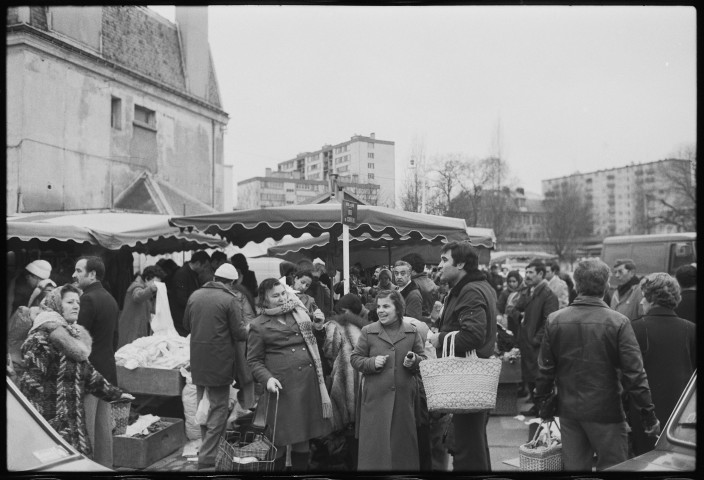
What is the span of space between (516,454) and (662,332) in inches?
97.2

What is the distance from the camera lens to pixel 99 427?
16.8ft

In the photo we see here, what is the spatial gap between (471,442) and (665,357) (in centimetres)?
171

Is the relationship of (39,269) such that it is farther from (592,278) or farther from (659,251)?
(659,251)

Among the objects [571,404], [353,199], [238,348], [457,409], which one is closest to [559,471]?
[571,404]

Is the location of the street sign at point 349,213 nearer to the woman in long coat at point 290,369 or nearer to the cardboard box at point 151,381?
the woman in long coat at point 290,369

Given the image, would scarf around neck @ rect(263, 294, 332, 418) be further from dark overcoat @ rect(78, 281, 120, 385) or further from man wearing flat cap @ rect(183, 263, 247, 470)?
dark overcoat @ rect(78, 281, 120, 385)

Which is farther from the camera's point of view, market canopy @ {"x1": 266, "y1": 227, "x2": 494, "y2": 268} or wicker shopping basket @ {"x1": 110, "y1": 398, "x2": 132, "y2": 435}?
market canopy @ {"x1": 266, "y1": 227, "x2": 494, "y2": 268}

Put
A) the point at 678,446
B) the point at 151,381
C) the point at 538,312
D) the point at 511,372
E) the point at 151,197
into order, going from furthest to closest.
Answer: the point at 151,197
the point at 511,372
the point at 538,312
the point at 151,381
the point at 678,446

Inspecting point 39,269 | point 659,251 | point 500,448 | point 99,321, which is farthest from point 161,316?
point 659,251

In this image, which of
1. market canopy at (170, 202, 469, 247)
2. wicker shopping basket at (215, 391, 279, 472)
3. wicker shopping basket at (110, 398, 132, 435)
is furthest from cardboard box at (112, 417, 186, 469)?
market canopy at (170, 202, 469, 247)

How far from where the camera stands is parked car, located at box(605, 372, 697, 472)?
9.83ft

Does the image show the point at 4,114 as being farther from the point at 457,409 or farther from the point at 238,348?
the point at 457,409

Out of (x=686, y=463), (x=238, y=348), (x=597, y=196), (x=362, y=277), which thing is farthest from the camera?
(x=597, y=196)

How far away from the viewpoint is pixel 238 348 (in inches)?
237
